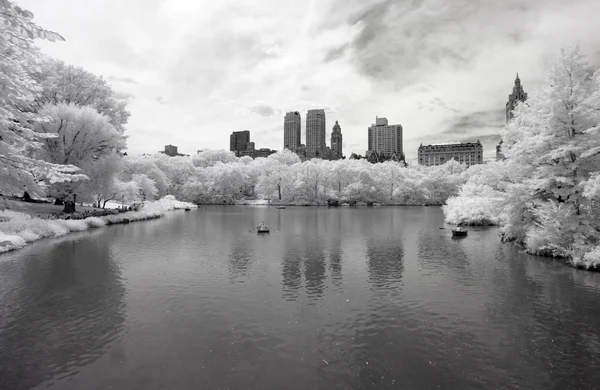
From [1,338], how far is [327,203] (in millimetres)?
109614

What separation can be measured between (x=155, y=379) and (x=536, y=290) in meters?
19.8

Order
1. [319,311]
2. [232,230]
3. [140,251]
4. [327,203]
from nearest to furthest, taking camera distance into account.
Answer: [319,311]
[140,251]
[232,230]
[327,203]

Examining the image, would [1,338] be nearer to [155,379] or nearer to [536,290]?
[155,379]

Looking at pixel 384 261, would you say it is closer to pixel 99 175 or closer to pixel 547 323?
pixel 547 323

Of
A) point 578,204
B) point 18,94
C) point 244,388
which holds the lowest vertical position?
point 244,388

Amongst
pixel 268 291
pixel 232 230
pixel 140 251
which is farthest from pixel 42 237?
pixel 268 291

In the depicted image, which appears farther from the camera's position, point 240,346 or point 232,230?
point 232,230

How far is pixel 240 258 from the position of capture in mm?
27047

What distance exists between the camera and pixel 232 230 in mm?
45438

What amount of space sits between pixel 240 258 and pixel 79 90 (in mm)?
42138

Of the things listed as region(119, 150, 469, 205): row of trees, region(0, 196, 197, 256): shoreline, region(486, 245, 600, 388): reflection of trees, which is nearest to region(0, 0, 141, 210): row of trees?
region(0, 196, 197, 256): shoreline

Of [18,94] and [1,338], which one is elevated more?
[18,94]

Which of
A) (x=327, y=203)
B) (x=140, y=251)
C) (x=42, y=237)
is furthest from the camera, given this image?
(x=327, y=203)

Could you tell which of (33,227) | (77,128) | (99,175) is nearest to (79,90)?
(77,128)
